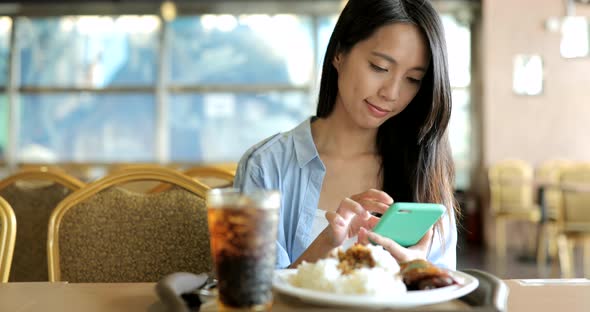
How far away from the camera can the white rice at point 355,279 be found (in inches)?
32.1

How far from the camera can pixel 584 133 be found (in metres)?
7.59

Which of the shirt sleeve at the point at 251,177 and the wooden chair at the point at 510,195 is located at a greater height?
the shirt sleeve at the point at 251,177

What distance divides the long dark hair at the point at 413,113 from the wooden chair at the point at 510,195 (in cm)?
531

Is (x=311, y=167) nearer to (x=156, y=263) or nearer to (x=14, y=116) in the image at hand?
(x=156, y=263)

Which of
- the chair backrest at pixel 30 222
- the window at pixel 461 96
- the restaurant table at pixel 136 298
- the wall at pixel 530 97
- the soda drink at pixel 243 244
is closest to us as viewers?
the soda drink at pixel 243 244

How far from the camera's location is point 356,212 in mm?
1076

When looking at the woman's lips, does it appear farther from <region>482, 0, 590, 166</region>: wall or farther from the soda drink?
<region>482, 0, 590, 166</region>: wall

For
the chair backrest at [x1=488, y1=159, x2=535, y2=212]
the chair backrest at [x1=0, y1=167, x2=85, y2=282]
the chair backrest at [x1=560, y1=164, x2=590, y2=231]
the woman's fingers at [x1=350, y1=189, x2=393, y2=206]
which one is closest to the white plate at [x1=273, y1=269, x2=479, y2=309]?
the woman's fingers at [x1=350, y1=189, x2=393, y2=206]

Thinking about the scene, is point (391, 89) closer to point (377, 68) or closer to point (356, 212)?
point (377, 68)

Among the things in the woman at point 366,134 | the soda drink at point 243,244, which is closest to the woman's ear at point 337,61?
the woman at point 366,134

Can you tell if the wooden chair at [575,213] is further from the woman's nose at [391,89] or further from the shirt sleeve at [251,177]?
the shirt sleeve at [251,177]

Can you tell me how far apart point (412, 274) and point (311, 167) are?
0.73 meters

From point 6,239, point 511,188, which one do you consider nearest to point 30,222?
point 6,239

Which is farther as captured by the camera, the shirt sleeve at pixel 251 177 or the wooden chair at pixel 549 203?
the wooden chair at pixel 549 203
